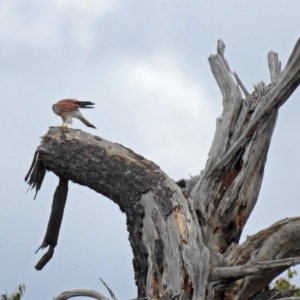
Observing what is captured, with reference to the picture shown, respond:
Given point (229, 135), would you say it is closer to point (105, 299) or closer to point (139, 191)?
point (139, 191)

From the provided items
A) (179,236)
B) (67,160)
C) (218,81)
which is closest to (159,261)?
(179,236)

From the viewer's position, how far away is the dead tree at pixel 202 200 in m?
6.86

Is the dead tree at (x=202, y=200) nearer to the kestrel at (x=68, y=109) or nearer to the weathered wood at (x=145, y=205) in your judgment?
the weathered wood at (x=145, y=205)

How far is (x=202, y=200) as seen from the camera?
764 centimetres

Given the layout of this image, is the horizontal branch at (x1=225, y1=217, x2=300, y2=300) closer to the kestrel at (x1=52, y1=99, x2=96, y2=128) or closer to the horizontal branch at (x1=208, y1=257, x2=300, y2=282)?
the horizontal branch at (x1=208, y1=257, x2=300, y2=282)

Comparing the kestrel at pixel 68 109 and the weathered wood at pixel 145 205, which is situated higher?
the kestrel at pixel 68 109

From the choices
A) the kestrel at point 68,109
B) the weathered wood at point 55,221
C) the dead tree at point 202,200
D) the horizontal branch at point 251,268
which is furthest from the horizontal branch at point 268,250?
the kestrel at point 68,109

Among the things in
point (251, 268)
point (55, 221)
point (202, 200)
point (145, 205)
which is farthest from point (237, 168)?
point (55, 221)

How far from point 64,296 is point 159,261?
90cm

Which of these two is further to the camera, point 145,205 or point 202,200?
point 202,200

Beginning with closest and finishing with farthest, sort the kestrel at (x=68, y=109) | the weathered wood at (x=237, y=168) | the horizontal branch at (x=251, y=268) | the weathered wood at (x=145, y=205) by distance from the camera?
the horizontal branch at (x=251, y=268), the weathered wood at (x=145, y=205), the weathered wood at (x=237, y=168), the kestrel at (x=68, y=109)

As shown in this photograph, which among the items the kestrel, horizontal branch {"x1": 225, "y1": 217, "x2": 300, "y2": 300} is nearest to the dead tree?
horizontal branch {"x1": 225, "y1": 217, "x2": 300, "y2": 300}

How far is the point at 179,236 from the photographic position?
→ 6980 millimetres

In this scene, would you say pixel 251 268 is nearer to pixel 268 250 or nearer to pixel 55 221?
pixel 268 250
